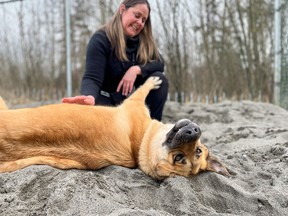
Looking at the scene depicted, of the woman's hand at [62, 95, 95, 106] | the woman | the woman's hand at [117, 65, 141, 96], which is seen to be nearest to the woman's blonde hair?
the woman

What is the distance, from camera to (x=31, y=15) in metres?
8.80

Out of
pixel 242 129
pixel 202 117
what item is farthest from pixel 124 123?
pixel 202 117

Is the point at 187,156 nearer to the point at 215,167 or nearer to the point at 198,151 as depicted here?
the point at 198,151

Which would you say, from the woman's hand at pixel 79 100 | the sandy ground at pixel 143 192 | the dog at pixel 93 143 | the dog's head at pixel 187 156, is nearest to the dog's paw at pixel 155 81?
the woman's hand at pixel 79 100

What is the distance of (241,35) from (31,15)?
4354 millimetres

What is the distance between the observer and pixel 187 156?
2.65 m

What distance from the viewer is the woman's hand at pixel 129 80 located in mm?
3947

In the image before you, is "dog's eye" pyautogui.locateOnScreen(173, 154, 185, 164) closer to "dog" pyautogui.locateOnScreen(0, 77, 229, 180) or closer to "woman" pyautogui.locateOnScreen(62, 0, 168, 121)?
"dog" pyautogui.locateOnScreen(0, 77, 229, 180)

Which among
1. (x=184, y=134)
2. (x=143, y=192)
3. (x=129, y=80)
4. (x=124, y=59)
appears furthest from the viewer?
(x=124, y=59)

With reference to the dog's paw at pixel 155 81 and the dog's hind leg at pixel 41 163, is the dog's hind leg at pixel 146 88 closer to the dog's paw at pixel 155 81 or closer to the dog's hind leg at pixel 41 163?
the dog's paw at pixel 155 81

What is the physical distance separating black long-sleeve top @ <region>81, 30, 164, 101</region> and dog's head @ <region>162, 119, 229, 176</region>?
133 cm

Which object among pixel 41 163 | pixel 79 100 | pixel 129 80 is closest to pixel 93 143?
pixel 41 163

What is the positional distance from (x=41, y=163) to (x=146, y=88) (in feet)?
4.84

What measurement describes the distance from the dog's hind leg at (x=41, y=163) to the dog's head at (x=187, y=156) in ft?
1.88
